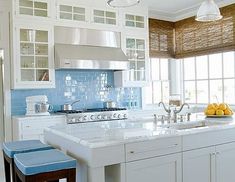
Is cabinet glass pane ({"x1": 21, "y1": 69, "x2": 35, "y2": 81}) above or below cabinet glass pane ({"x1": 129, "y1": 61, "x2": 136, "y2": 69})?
below

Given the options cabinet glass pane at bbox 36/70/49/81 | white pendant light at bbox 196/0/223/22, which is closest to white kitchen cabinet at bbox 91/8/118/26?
cabinet glass pane at bbox 36/70/49/81

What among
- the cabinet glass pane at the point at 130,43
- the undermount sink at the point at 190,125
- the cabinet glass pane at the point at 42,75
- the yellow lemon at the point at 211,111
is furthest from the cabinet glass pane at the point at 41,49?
the yellow lemon at the point at 211,111

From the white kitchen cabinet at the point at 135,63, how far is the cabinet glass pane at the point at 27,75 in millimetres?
1628

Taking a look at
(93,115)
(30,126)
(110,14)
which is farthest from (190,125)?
(110,14)

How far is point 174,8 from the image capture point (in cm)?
581

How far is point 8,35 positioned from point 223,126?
3356 millimetres

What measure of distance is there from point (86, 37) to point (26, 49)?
103 cm

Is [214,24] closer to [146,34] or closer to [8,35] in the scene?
[146,34]

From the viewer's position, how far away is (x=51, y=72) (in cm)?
448

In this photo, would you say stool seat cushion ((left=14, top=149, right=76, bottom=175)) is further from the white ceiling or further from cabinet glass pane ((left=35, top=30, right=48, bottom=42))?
the white ceiling

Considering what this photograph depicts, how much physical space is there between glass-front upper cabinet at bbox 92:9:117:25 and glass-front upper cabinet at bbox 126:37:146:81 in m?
0.44

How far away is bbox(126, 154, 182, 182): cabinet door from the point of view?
204cm

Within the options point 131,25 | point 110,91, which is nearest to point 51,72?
point 110,91

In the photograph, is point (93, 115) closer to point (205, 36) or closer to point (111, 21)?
point (111, 21)
